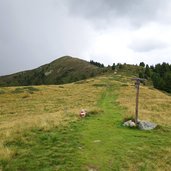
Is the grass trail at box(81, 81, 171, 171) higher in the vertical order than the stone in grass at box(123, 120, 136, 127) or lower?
lower

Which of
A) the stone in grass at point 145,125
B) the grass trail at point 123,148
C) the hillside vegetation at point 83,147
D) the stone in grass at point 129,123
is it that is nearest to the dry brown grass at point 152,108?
the stone in grass at point 145,125

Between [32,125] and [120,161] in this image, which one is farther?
[32,125]

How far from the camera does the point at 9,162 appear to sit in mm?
14727

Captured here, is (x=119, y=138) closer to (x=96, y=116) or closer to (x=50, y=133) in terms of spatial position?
(x=50, y=133)

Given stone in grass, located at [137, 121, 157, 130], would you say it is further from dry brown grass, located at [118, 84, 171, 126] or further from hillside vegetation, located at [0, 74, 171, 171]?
dry brown grass, located at [118, 84, 171, 126]

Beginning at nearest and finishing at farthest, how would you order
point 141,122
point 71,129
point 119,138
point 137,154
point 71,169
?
point 71,169
point 137,154
point 119,138
point 71,129
point 141,122

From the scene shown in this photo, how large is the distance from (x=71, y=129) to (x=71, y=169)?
24.8 ft

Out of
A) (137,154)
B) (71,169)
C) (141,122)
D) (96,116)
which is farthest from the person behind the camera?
(96,116)

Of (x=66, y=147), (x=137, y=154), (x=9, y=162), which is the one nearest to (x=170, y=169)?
(x=137, y=154)

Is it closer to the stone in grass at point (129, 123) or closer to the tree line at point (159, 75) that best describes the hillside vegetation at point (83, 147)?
the stone in grass at point (129, 123)

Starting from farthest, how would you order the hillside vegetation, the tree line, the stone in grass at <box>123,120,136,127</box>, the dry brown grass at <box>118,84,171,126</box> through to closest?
the tree line
the dry brown grass at <box>118,84,171,126</box>
the stone in grass at <box>123,120,136,127</box>
the hillside vegetation

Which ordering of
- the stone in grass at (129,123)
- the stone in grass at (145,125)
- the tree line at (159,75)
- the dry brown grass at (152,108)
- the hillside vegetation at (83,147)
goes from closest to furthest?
1. the hillside vegetation at (83,147)
2. the stone in grass at (145,125)
3. the stone in grass at (129,123)
4. the dry brown grass at (152,108)
5. the tree line at (159,75)

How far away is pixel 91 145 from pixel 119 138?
278 centimetres

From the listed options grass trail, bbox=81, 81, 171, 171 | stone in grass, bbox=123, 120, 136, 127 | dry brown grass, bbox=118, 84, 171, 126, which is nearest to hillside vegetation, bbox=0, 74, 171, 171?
grass trail, bbox=81, 81, 171, 171
